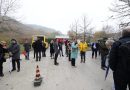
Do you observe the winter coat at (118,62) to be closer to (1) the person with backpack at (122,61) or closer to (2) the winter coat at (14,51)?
(1) the person with backpack at (122,61)

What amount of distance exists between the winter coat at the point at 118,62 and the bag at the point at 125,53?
0.8 inches

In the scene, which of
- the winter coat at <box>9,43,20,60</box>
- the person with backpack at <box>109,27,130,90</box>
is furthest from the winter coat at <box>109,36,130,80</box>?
the winter coat at <box>9,43,20,60</box>

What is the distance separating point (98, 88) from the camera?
948 centimetres

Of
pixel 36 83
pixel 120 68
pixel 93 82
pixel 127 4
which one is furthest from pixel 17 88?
pixel 127 4

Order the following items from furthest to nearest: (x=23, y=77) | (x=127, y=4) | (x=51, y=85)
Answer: (x=127, y=4), (x=23, y=77), (x=51, y=85)

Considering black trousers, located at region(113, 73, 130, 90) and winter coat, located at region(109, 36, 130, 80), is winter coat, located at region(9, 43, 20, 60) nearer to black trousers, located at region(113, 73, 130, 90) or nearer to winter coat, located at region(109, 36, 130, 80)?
winter coat, located at region(109, 36, 130, 80)

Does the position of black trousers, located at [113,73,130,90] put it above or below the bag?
below

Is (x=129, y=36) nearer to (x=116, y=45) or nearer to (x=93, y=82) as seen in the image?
(x=116, y=45)

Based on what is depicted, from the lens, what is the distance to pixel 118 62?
5.25m

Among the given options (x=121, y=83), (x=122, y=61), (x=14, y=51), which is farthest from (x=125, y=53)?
(x=14, y=51)

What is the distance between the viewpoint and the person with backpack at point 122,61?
16.7ft

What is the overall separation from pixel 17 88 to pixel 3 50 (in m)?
3.42

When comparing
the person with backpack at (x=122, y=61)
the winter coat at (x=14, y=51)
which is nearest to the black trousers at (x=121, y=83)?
the person with backpack at (x=122, y=61)

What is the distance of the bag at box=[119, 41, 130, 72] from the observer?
5.07m
